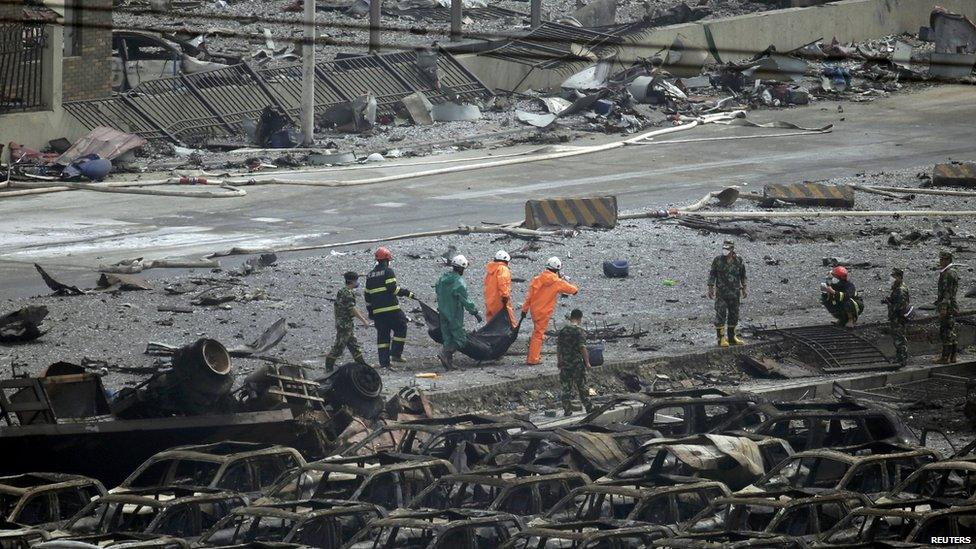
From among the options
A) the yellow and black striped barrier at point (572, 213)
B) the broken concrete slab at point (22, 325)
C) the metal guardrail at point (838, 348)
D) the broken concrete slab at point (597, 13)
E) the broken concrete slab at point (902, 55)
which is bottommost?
the metal guardrail at point (838, 348)

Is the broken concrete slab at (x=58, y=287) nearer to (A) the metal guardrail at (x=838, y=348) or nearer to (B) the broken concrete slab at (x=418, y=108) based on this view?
(A) the metal guardrail at (x=838, y=348)

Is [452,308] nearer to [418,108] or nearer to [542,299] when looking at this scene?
[542,299]

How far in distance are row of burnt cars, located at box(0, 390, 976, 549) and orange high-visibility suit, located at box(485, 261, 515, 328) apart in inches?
190

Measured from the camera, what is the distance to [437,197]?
31.3m

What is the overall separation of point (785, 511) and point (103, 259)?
1602cm

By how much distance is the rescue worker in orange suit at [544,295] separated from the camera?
2058cm

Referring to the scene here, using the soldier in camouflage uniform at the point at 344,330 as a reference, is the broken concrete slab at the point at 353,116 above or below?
above

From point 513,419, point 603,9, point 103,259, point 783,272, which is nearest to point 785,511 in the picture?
point 513,419

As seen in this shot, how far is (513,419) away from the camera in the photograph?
52.2 feet

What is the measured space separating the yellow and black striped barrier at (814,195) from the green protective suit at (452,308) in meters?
11.6

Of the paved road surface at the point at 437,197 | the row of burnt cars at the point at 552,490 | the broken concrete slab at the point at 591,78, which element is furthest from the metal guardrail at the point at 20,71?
the row of burnt cars at the point at 552,490

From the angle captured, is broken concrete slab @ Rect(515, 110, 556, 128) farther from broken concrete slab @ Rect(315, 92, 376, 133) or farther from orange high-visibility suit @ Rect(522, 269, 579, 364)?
orange high-visibility suit @ Rect(522, 269, 579, 364)

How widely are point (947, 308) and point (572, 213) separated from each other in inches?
321

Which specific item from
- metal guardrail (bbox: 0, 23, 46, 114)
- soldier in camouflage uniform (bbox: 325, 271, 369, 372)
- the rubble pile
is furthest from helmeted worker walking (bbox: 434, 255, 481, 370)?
the rubble pile
